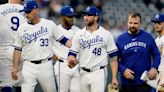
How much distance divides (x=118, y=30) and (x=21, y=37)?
895cm

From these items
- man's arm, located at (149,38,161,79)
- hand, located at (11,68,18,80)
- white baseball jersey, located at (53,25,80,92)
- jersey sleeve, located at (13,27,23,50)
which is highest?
jersey sleeve, located at (13,27,23,50)

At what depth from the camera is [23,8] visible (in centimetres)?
1255

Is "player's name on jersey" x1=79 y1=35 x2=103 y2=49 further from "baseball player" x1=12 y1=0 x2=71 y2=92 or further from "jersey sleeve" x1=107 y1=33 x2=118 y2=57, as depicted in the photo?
"baseball player" x1=12 y1=0 x2=71 y2=92

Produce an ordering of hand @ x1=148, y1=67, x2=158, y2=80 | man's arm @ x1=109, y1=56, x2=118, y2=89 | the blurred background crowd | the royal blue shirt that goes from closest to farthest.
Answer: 1. man's arm @ x1=109, y1=56, x2=118, y2=89
2. hand @ x1=148, y1=67, x2=158, y2=80
3. the royal blue shirt
4. the blurred background crowd

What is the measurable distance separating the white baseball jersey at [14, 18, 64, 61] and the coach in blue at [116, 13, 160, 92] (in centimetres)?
132

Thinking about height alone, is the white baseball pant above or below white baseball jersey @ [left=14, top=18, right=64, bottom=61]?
below

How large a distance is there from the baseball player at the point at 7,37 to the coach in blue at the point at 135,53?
6.89 ft

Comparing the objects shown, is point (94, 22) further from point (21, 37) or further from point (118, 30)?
point (118, 30)

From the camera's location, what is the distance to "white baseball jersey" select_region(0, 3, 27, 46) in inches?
511

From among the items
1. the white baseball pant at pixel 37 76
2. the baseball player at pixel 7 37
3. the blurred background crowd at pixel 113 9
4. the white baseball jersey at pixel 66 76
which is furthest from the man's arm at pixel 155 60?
the blurred background crowd at pixel 113 9

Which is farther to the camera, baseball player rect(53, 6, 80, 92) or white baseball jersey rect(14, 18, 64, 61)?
baseball player rect(53, 6, 80, 92)

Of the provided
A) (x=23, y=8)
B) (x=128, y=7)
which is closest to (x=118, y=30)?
(x=128, y=7)

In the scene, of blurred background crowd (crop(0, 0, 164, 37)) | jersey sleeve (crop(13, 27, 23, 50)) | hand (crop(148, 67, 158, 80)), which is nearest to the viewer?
hand (crop(148, 67, 158, 80))

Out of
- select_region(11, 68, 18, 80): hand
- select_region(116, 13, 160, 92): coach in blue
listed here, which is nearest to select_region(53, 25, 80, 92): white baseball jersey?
select_region(11, 68, 18, 80): hand
